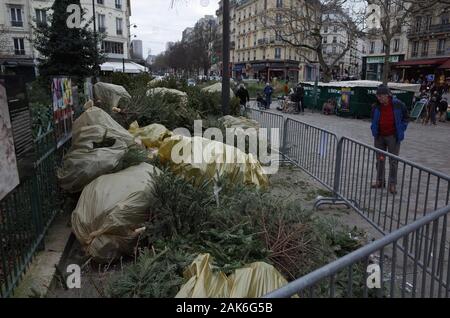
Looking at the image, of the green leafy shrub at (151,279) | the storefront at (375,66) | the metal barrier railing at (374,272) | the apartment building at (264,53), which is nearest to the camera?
the metal barrier railing at (374,272)

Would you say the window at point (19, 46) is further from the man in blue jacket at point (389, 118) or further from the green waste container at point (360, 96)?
the man in blue jacket at point (389, 118)

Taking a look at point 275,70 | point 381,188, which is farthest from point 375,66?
point 381,188

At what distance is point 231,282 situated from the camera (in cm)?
241

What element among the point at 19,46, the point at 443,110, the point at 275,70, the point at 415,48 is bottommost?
the point at 443,110

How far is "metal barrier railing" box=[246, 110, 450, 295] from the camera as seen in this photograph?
272 centimetres

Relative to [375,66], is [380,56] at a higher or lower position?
higher

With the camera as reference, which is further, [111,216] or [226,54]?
[226,54]

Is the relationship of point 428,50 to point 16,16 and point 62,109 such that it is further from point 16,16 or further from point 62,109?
point 16,16

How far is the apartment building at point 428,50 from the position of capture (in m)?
40.5

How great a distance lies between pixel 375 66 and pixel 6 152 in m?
59.6

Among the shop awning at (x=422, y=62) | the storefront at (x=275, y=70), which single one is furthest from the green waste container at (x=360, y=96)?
the storefront at (x=275, y=70)

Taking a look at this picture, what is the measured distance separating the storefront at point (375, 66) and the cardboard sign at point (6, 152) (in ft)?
172
